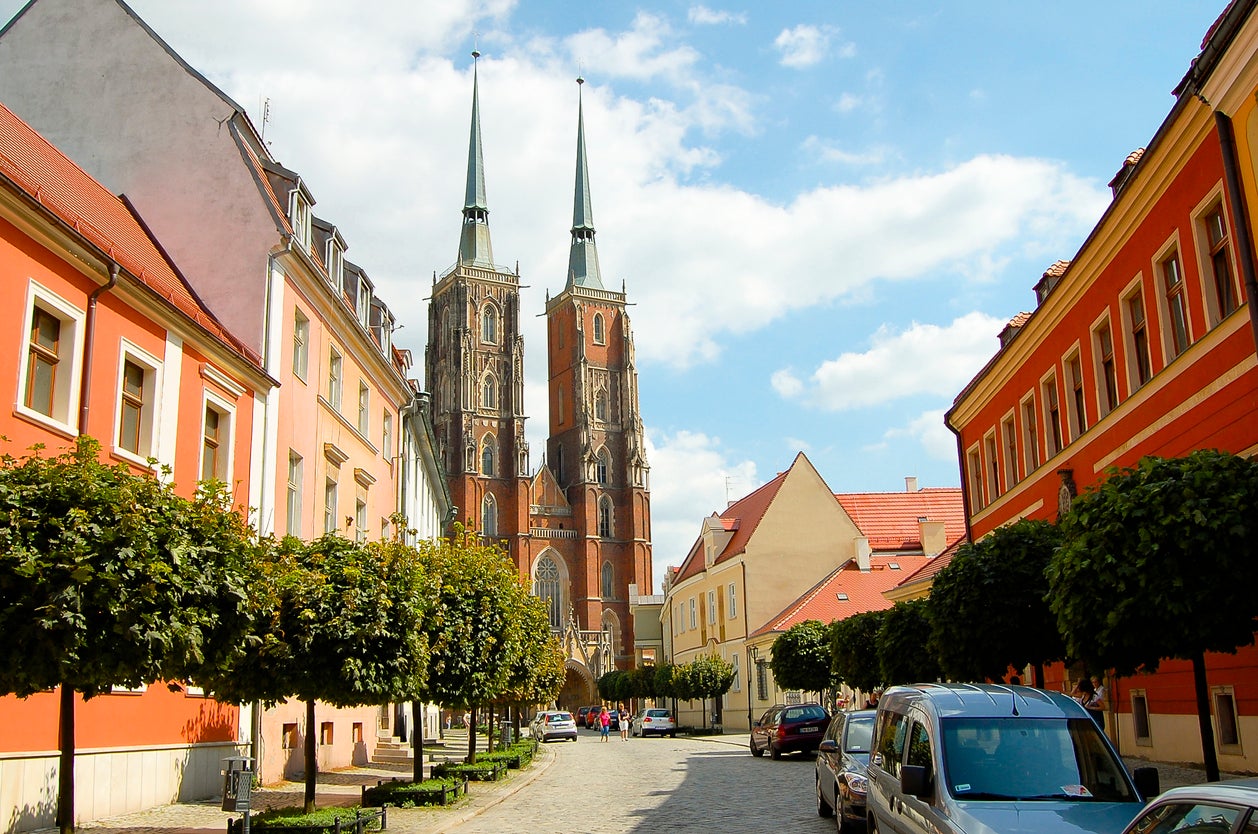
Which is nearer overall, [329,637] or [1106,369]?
[329,637]

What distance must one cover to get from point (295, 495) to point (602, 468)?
77.8 meters

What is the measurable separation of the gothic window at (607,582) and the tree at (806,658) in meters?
58.9

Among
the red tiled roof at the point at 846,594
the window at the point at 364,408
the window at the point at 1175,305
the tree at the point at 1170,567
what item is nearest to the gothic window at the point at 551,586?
the red tiled roof at the point at 846,594

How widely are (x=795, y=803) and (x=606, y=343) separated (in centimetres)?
8954

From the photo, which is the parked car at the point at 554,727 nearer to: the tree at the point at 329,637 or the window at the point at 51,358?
the tree at the point at 329,637

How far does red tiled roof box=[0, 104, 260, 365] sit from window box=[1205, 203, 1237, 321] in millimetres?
15021

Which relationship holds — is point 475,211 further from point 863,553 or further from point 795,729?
point 795,729

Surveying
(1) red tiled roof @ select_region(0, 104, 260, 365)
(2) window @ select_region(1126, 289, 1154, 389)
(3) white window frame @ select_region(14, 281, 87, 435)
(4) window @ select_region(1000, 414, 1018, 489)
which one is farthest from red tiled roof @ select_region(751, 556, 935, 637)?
(3) white window frame @ select_region(14, 281, 87, 435)

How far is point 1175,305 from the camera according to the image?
1684cm

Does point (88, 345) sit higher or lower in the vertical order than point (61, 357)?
higher

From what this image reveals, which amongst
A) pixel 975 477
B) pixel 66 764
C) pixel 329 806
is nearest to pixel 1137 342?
pixel 975 477

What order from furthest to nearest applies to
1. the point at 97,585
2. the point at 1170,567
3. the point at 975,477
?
the point at 975,477
the point at 1170,567
the point at 97,585

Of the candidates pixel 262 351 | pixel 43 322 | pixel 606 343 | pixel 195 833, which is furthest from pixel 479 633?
pixel 606 343

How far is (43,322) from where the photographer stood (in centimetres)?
1449
